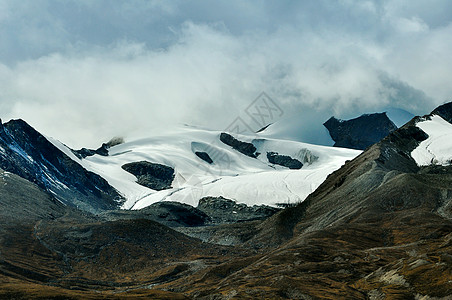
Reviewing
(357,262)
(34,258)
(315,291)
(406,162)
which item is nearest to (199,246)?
(34,258)

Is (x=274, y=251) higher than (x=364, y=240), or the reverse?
(x=274, y=251)

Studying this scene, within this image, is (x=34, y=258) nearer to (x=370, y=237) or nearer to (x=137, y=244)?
(x=137, y=244)

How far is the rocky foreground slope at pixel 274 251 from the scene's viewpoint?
3191 inches

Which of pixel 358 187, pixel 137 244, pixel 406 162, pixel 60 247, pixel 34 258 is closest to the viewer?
pixel 34 258

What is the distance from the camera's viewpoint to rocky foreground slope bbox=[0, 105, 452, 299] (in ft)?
266

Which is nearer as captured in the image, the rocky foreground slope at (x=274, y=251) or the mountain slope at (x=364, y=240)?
the mountain slope at (x=364, y=240)

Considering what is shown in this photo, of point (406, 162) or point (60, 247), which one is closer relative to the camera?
point (60, 247)

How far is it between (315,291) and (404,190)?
70.6 m

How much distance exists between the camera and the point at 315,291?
262 feet

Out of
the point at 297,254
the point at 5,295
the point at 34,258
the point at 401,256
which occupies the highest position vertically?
the point at 34,258

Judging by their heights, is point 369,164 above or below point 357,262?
above

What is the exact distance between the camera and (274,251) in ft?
→ 372

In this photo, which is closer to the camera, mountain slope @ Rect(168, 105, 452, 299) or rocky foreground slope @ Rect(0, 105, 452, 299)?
mountain slope @ Rect(168, 105, 452, 299)

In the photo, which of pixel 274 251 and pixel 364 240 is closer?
pixel 274 251
